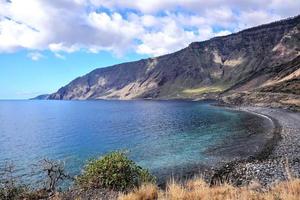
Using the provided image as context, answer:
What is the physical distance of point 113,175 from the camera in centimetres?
1931

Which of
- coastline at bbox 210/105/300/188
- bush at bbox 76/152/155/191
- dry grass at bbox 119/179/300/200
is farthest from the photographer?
coastline at bbox 210/105/300/188

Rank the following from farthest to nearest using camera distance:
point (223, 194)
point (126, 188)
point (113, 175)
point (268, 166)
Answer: point (268, 166), point (113, 175), point (126, 188), point (223, 194)

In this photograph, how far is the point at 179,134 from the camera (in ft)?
239

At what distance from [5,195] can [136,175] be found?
7.58 m

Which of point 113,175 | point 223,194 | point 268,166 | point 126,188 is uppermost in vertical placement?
point 223,194

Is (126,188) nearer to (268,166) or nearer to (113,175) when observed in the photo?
(113,175)

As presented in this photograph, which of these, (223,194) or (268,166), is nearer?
(223,194)

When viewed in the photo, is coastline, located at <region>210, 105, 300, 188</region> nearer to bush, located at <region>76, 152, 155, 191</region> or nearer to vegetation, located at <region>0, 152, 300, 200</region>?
bush, located at <region>76, 152, 155, 191</region>

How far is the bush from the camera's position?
62.1 ft

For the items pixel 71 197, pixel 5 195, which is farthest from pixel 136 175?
pixel 5 195

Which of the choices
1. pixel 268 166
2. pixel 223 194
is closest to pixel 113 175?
pixel 223 194

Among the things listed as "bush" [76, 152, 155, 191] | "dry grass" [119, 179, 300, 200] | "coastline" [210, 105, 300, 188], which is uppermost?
"dry grass" [119, 179, 300, 200]

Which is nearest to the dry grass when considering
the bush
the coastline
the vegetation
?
the vegetation

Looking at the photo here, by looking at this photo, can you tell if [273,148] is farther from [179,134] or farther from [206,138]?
[179,134]
